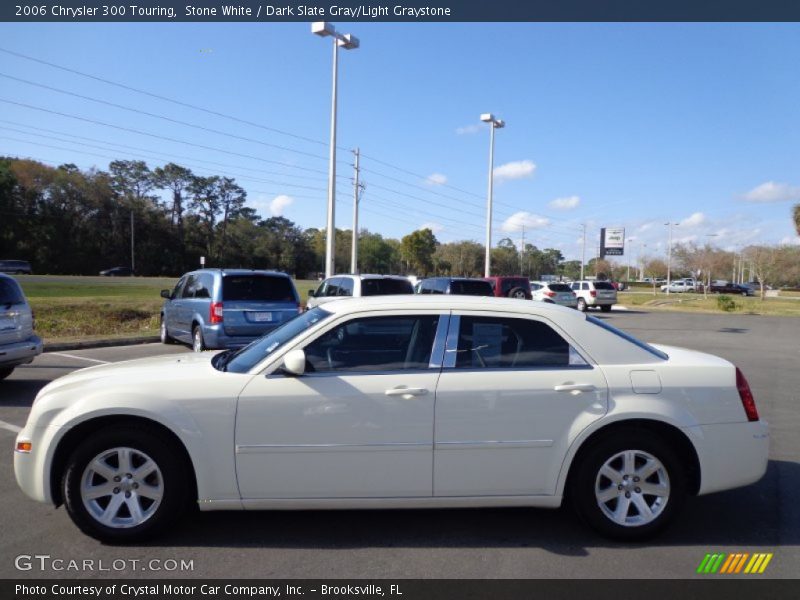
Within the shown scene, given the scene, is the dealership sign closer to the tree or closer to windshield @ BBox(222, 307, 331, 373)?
the tree

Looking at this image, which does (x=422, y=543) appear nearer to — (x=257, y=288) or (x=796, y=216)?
(x=257, y=288)

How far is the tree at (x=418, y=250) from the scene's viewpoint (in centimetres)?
7600

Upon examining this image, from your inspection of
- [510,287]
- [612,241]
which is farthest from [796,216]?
[510,287]

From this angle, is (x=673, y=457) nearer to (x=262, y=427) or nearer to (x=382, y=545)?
(x=382, y=545)

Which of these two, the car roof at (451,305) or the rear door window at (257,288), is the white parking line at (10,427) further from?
the rear door window at (257,288)

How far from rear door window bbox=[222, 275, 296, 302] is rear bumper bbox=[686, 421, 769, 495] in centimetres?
890

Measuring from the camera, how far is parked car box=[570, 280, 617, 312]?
34.8m

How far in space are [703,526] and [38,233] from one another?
259 ft

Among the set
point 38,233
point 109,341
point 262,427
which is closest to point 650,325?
point 109,341

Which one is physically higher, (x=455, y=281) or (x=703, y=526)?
(x=455, y=281)

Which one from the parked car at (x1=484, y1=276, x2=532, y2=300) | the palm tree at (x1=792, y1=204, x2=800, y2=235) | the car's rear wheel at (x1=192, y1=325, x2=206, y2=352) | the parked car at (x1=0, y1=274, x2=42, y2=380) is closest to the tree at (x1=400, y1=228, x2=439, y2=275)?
→ the palm tree at (x1=792, y1=204, x2=800, y2=235)

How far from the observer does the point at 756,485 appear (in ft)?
17.4

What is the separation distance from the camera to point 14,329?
28.4ft

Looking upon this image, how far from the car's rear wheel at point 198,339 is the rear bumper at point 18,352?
3220 millimetres
